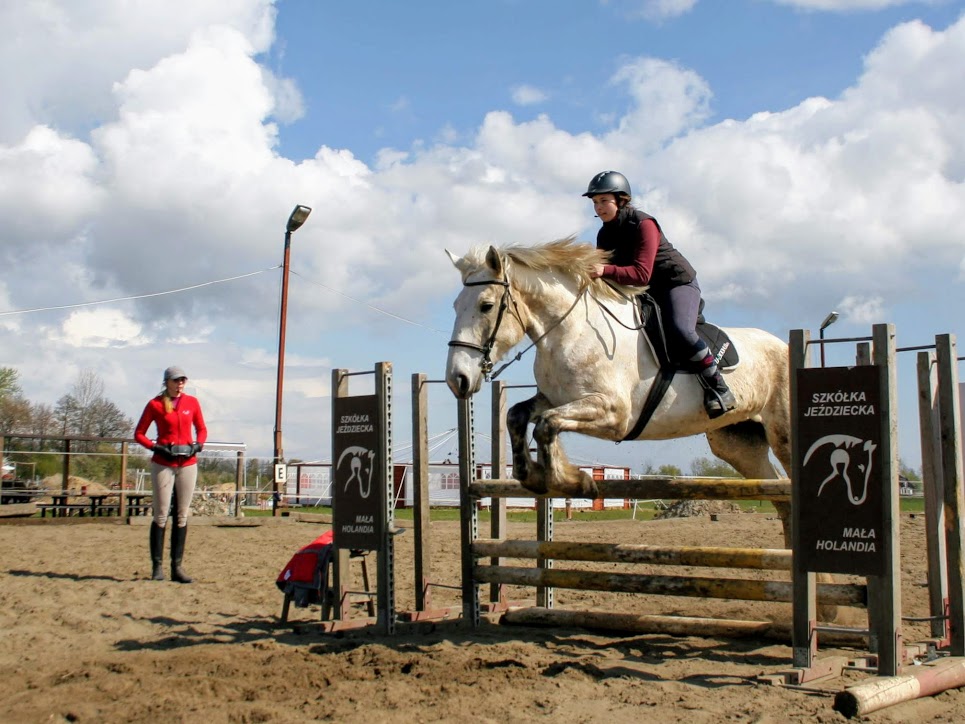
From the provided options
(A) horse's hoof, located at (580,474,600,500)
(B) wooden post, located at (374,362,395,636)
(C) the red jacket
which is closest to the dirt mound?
(C) the red jacket

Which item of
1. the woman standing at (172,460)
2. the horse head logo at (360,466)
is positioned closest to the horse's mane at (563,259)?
the horse head logo at (360,466)

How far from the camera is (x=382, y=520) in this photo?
632 cm

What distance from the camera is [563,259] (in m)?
5.75

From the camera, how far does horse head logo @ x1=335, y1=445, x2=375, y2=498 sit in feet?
21.2

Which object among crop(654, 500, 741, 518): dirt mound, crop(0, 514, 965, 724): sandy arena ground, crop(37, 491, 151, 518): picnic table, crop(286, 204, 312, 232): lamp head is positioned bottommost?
crop(654, 500, 741, 518): dirt mound

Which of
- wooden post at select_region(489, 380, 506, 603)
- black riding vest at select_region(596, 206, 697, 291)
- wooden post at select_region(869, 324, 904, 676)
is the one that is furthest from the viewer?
wooden post at select_region(489, 380, 506, 603)

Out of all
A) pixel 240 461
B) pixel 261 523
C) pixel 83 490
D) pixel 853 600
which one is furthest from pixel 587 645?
pixel 83 490

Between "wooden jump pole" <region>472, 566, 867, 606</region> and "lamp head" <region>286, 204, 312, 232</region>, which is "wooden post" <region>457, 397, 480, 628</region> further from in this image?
"lamp head" <region>286, 204, 312, 232</region>

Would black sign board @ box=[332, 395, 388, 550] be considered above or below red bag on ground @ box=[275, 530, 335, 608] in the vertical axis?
above

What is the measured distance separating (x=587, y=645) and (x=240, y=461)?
13413 millimetres

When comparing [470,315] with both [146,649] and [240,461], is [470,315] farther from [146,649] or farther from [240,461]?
[240,461]

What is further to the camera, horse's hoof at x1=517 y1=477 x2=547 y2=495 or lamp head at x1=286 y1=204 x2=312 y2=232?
lamp head at x1=286 y1=204 x2=312 y2=232

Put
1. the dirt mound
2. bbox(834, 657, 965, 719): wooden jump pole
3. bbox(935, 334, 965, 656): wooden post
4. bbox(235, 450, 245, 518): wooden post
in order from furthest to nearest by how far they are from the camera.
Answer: the dirt mound, bbox(235, 450, 245, 518): wooden post, bbox(935, 334, 965, 656): wooden post, bbox(834, 657, 965, 719): wooden jump pole

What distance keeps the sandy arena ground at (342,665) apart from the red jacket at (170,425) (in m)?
1.06
